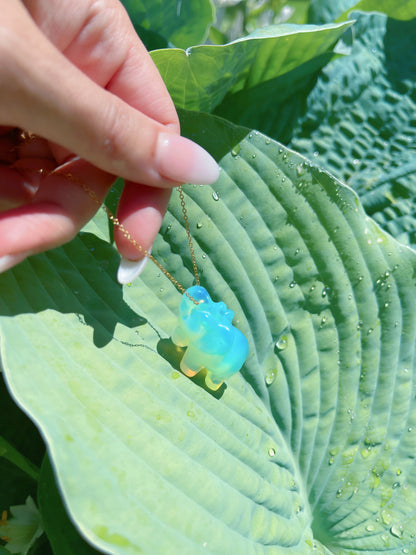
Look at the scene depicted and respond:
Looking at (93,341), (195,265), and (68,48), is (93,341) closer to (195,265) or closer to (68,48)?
(195,265)

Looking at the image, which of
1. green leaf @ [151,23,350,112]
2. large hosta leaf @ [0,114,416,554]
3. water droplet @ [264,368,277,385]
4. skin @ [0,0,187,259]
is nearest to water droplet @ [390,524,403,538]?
large hosta leaf @ [0,114,416,554]

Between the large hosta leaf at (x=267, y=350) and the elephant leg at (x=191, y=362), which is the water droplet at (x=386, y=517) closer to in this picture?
the large hosta leaf at (x=267, y=350)

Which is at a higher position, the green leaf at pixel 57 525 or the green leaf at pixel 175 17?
the green leaf at pixel 175 17

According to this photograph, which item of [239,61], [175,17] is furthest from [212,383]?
[175,17]

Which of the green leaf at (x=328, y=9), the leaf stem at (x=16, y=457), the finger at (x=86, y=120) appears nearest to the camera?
the finger at (x=86, y=120)

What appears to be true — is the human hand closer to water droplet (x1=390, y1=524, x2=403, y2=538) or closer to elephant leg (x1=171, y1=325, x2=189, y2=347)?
elephant leg (x1=171, y1=325, x2=189, y2=347)

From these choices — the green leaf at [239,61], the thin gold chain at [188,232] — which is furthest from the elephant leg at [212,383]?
the green leaf at [239,61]

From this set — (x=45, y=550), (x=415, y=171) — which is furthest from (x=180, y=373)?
(x=415, y=171)
